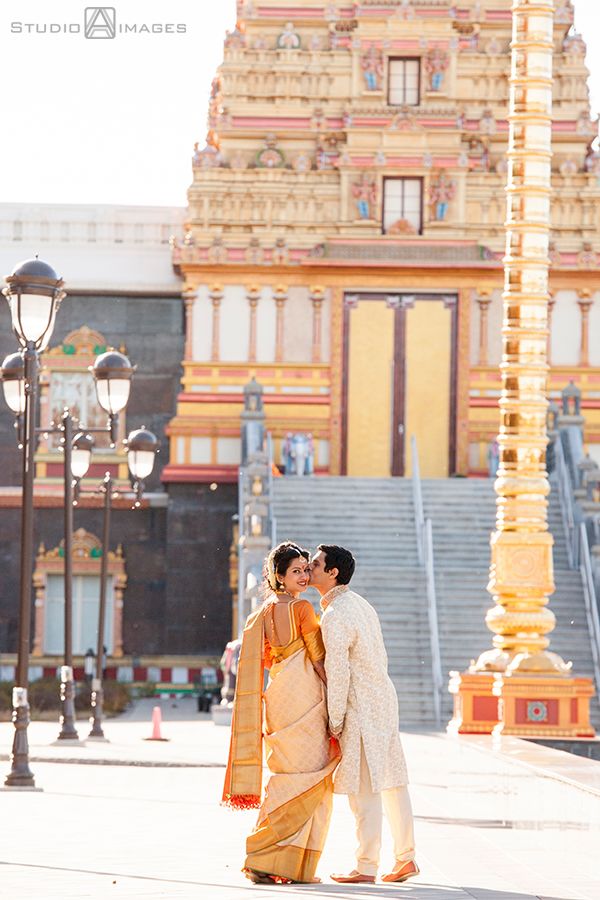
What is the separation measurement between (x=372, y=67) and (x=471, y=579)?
39.3 ft

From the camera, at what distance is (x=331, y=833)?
1327 centimetres

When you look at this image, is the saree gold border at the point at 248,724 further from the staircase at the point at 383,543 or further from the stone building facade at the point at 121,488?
the stone building facade at the point at 121,488

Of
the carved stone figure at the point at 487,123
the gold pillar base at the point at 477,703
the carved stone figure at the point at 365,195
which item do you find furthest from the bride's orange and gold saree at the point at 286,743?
the carved stone figure at the point at 487,123

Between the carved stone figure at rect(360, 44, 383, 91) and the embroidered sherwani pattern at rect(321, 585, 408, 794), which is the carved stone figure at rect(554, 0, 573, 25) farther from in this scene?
the embroidered sherwani pattern at rect(321, 585, 408, 794)

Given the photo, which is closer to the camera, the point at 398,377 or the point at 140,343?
the point at 398,377

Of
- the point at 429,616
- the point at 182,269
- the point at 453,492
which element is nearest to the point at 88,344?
the point at 182,269

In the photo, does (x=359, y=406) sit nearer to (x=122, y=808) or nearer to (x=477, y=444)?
(x=477, y=444)

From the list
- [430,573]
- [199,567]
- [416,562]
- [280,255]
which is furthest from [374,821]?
[280,255]

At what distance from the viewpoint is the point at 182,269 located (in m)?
39.9

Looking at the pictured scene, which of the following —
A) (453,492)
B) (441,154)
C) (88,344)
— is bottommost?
(453,492)

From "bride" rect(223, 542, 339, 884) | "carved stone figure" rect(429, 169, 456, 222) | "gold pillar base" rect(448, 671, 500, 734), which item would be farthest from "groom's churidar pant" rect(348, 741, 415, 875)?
"carved stone figure" rect(429, 169, 456, 222)

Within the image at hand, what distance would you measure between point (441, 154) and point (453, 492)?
7.30 metres

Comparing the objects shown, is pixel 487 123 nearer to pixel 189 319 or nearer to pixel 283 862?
pixel 189 319

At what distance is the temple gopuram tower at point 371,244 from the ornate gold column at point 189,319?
0.05 m
